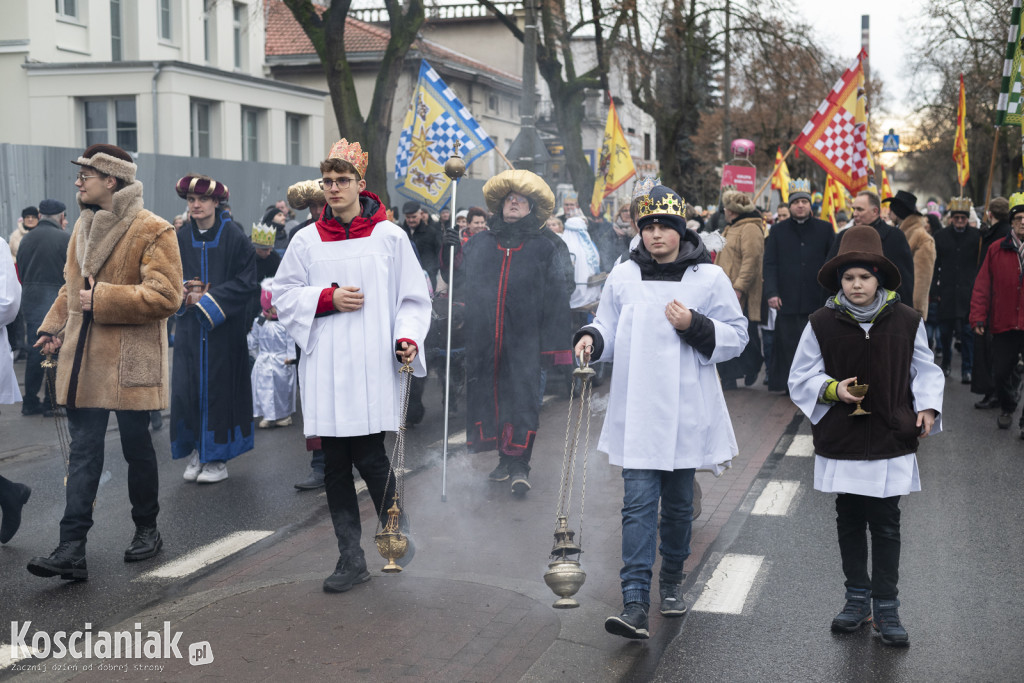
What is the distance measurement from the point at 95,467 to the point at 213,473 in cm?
209

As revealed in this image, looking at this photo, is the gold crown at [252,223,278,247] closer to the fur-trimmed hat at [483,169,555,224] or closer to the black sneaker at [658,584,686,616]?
the fur-trimmed hat at [483,169,555,224]

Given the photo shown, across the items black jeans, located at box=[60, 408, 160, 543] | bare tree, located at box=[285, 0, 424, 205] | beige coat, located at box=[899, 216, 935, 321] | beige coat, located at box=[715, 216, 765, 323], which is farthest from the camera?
bare tree, located at box=[285, 0, 424, 205]

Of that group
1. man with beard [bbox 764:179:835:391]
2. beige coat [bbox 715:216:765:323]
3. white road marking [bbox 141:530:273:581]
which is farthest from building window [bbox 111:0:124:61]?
white road marking [bbox 141:530:273:581]

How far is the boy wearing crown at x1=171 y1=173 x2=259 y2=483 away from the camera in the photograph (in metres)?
7.27

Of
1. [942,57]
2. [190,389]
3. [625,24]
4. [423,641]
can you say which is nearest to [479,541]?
[423,641]

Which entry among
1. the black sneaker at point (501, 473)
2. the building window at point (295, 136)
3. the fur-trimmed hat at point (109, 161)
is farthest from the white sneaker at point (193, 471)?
the building window at point (295, 136)

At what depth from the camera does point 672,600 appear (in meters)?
4.99

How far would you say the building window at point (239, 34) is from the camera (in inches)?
1379

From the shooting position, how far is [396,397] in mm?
5406

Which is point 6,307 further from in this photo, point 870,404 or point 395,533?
point 870,404

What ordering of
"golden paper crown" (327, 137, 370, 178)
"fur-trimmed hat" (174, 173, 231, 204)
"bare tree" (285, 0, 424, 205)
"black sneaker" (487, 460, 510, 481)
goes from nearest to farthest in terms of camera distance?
"golden paper crown" (327, 137, 370, 178)
"fur-trimmed hat" (174, 173, 231, 204)
"black sneaker" (487, 460, 510, 481)
"bare tree" (285, 0, 424, 205)

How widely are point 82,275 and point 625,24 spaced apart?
22.6 metres

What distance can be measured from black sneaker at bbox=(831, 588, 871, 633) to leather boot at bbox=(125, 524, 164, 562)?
11.1 feet

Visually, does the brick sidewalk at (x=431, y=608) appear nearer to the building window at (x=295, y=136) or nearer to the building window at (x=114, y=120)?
the building window at (x=114, y=120)
